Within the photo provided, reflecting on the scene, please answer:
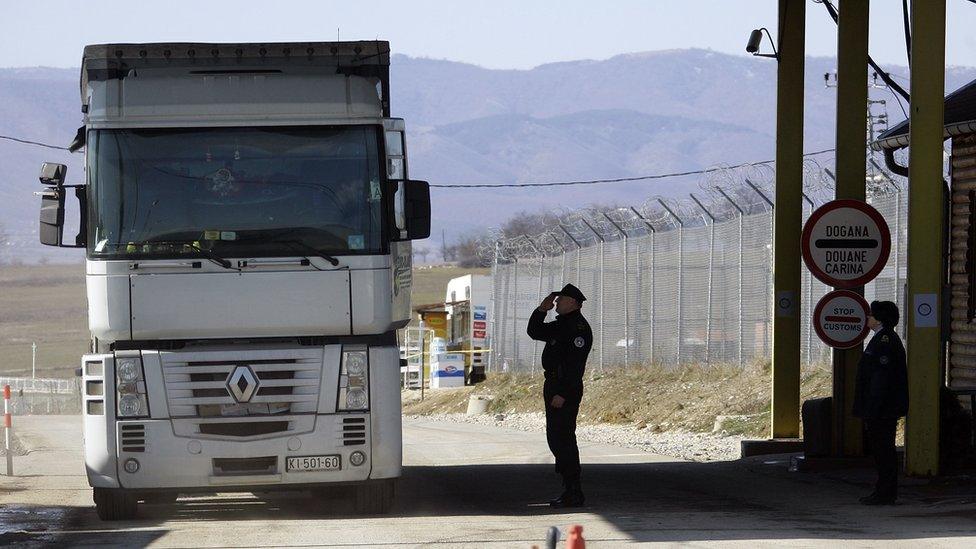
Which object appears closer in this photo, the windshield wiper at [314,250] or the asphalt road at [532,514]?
the asphalt road at [532,514]

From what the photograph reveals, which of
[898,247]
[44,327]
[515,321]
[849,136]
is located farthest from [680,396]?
[44,327]

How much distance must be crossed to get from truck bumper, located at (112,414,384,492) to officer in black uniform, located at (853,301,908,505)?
4275 mm

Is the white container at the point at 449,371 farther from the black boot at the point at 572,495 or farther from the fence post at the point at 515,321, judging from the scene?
the black boot at the point at 572,495

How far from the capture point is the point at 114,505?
41.4 ft

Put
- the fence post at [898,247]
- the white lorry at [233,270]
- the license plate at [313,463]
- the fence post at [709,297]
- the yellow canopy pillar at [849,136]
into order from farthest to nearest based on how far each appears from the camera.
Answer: the fence post at [709,297] < the fence post at [898,247] < the yellow canopy pillar at [849,136] < the license plate at [313,463] < the white lorry at [233,270]

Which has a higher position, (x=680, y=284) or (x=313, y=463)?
(x=680, y=284)

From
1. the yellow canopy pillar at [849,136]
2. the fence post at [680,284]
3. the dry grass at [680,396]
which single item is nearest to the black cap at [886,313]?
the yellow canopy pillar at [849,136]

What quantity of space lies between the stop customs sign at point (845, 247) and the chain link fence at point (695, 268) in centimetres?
634

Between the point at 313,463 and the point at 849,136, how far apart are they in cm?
749

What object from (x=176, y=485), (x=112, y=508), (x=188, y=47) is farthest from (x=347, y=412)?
(x=188, y=47)

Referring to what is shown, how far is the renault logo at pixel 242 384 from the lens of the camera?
1195cm

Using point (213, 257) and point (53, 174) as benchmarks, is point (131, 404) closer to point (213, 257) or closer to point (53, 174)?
point (213, 257)

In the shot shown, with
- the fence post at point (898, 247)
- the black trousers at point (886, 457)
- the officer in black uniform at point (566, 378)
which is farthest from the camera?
the fence post at point (898, 247)

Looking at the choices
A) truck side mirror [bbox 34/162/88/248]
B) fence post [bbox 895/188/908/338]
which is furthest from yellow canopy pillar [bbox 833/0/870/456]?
truck side mirror [bbox 34/162/88/248]
